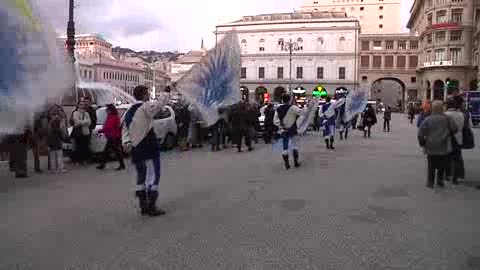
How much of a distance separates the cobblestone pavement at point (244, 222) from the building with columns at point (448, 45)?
255 feet

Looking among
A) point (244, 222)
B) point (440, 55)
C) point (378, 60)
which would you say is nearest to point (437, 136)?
point (244, 222)

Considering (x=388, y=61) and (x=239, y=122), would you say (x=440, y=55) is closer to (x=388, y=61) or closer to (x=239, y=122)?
(x=388, y=61)

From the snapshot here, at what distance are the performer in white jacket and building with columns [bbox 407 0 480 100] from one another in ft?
265

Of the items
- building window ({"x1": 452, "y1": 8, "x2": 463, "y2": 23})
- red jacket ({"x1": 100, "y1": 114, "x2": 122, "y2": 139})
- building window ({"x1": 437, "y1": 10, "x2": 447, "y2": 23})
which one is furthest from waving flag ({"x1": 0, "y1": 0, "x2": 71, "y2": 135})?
building window ({"x1": 437, "y1": 10, "x2": 447, "y2": 23})

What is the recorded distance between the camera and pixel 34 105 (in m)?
5.61

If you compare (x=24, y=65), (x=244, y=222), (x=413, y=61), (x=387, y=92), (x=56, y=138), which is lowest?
(x=244, y=222)

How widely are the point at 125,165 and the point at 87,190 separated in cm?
392

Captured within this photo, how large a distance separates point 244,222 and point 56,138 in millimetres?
6718

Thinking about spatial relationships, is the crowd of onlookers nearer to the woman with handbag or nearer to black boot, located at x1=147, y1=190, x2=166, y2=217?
black boot, located at x1=147, y1=190, x2=166, y2=217

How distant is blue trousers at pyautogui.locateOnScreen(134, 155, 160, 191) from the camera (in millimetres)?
7598

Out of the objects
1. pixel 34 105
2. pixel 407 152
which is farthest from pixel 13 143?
pixel 407 152

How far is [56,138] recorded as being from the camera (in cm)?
1223

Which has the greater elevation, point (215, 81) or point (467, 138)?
point (215, 81)

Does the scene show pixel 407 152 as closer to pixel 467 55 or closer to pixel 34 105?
pixel 34 105
